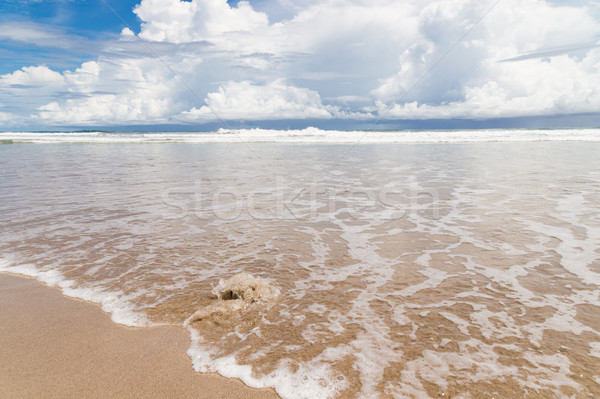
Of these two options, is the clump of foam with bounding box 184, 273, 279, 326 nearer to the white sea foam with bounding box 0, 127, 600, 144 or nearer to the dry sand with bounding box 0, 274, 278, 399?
the dry sand with bounding box 0, 274, 278, 399

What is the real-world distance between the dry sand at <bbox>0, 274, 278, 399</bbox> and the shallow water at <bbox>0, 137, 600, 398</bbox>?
0.17 metres

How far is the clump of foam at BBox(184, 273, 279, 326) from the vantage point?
3482 mm

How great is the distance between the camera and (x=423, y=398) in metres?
2.37

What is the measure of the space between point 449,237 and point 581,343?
289 cm

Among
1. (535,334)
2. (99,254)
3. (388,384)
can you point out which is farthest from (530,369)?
(99,254)

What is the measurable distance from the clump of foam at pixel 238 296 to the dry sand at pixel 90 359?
0.35 metres

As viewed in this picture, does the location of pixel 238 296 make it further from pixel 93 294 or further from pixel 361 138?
pixel 361 138

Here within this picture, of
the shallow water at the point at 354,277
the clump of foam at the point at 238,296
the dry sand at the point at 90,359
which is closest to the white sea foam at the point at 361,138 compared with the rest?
the shallow water at the point at 354,277

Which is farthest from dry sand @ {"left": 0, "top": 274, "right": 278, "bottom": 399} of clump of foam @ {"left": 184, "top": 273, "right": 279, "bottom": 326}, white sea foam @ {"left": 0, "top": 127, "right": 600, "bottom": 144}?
white sea foam @ {"left": 0, "top": 127, "right": 600, "bottom": 144}

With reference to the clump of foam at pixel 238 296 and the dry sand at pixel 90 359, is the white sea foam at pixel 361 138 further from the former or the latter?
the dry sand at pixel 90 359

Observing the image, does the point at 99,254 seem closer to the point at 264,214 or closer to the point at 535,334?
the point at 264,214

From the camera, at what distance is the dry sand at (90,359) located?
8.21 ft

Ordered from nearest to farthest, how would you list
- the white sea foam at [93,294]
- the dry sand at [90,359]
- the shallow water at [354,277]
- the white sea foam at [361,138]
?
the dry sand at [90,359]
the shallow water at [354,277]
the white sea foam at [93,294]
the white sea foam at [361,138]

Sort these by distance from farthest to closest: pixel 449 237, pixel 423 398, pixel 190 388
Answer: pixel 449 237 → pixel 190 388 → pixel 423 398
